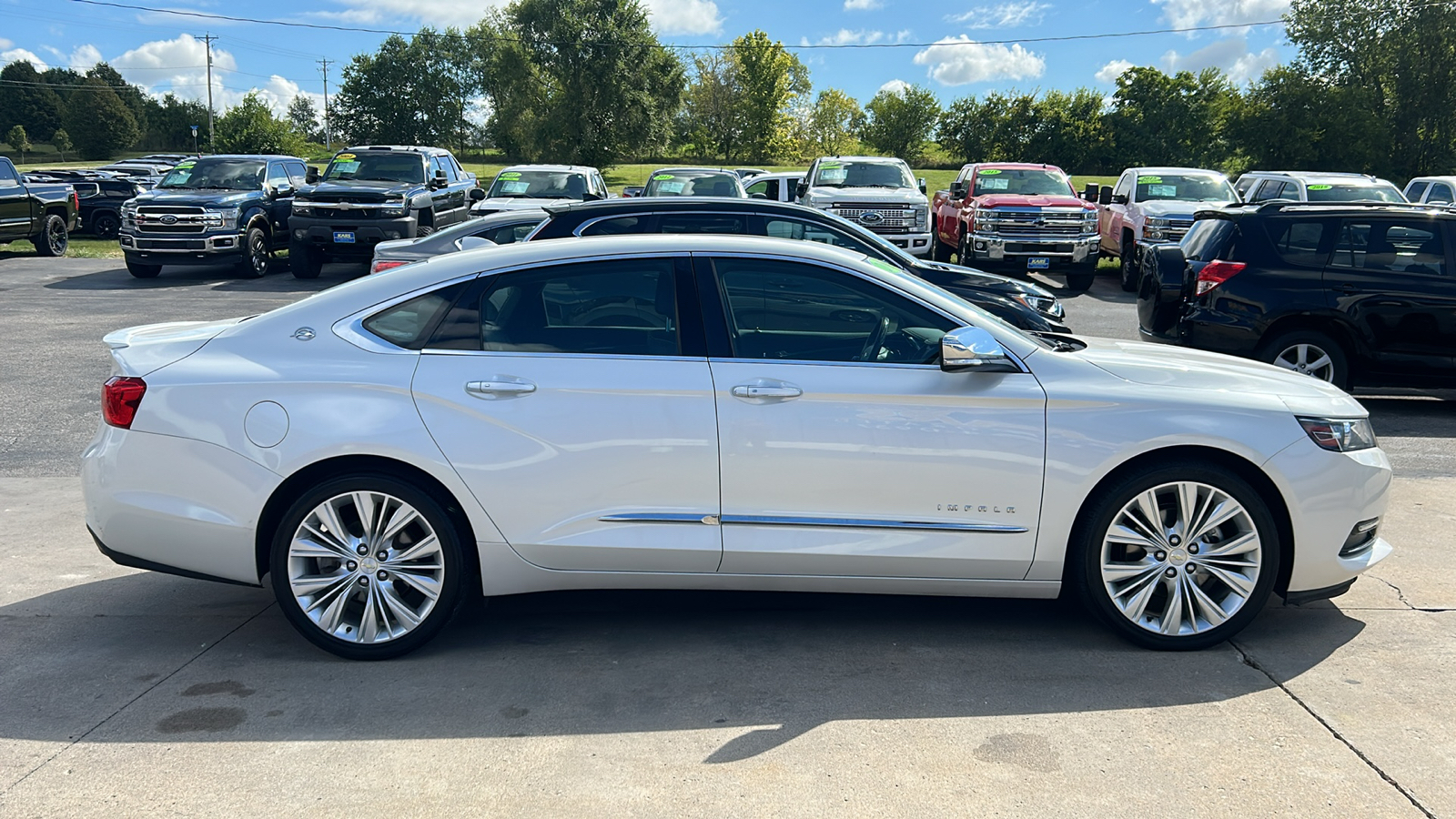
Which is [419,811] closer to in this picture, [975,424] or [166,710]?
[166,710]

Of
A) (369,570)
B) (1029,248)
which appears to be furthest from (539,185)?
(369,570)

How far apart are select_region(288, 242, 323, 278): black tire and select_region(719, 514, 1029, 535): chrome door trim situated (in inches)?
653

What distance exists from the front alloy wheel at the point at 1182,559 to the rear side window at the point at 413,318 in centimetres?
266

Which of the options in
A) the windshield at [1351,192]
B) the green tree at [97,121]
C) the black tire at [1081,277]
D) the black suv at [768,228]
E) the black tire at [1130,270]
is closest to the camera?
the black suv at [768,228]

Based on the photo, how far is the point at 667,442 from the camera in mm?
4223

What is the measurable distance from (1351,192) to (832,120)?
277 ft

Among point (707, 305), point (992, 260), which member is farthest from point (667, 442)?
point (992, 260)

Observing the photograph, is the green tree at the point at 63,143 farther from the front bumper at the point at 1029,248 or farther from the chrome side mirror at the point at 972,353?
the chrome side mirror at the point at 972,353

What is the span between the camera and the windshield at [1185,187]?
20484 mm

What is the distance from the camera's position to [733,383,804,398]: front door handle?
4.21 meters

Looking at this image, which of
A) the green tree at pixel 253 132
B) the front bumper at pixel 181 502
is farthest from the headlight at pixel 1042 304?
the green tree at pixel 253 132

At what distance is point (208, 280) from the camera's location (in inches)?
778

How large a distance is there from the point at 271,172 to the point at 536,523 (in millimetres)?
19186

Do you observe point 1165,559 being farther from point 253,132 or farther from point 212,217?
point 253,132
